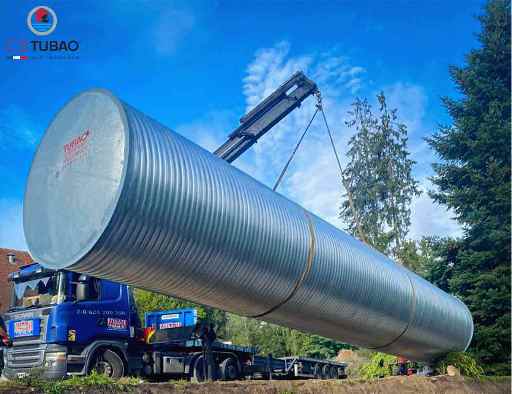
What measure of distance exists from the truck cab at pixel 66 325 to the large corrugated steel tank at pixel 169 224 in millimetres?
3926

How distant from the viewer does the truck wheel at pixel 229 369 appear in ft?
36.3

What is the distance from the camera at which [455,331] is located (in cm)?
1090

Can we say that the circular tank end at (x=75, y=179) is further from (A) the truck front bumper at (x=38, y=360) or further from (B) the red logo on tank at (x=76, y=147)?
(A) the truck front bumper at (x=38, y=360)

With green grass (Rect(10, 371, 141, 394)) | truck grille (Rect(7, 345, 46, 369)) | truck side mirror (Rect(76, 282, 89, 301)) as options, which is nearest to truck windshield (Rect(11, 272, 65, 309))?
truck side mirror (Rect(76, 282, 89, 301))

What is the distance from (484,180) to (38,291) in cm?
1576

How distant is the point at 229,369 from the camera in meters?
11.2

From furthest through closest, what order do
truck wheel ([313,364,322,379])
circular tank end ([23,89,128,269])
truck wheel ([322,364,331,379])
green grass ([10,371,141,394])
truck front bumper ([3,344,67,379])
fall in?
1. truck wheel ([322,364,331,379])
2. truck wheel ([313,364,322,379])
3. truck front bumper ([3,344,67,379])
4. green grass ([10,371,141,394])
5. circular tank end ([23,89,128,269])

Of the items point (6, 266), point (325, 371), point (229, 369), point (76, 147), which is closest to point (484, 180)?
point (325, 371)

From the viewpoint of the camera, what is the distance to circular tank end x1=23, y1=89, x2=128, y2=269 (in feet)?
→ 14.4

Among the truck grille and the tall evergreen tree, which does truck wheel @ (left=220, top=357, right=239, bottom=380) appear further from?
the tall evergreen tree

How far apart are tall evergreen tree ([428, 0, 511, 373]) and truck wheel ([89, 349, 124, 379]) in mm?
11873

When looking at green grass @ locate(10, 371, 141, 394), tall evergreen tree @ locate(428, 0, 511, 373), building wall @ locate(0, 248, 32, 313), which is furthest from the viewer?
building wall @ locate(0, 248, 32, 313)

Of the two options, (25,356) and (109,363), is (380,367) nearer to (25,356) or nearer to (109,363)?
(109,363)

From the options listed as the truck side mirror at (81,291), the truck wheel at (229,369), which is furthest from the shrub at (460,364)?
the truck side mirror at (81,291)
